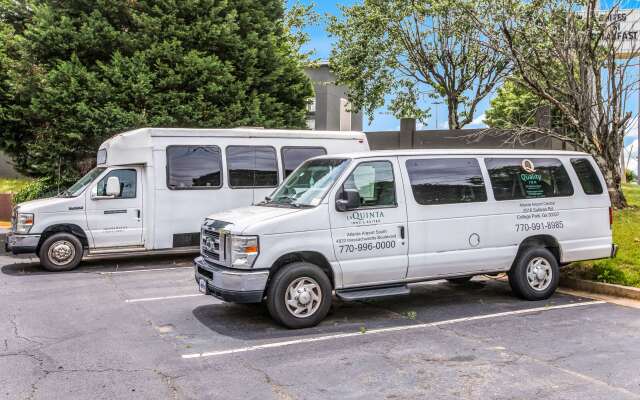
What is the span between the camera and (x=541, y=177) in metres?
8.73

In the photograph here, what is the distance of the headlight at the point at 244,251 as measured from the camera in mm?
6895

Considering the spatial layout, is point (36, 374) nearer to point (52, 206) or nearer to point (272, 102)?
point (52, 206)

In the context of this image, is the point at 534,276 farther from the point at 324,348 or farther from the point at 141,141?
the point at 141,141

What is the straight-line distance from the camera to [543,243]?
873cm

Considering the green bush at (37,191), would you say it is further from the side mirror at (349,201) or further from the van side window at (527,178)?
the van side window at (527,178)

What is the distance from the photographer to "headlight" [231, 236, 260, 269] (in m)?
6.89

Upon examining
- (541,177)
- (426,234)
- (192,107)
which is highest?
(192,107)

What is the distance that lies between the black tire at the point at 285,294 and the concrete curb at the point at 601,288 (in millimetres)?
4577

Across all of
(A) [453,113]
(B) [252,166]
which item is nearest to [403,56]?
(A) [453,113]

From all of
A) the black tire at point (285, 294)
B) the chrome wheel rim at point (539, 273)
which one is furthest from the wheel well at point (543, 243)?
the black tire at point (285, 294)

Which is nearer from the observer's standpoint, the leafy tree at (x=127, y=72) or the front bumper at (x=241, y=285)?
the front bumper at (x=241, y=285)

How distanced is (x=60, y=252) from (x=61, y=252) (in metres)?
0.02

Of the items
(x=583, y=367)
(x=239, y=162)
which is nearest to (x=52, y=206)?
(x=239, y=162)

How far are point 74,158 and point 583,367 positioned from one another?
618 inches
